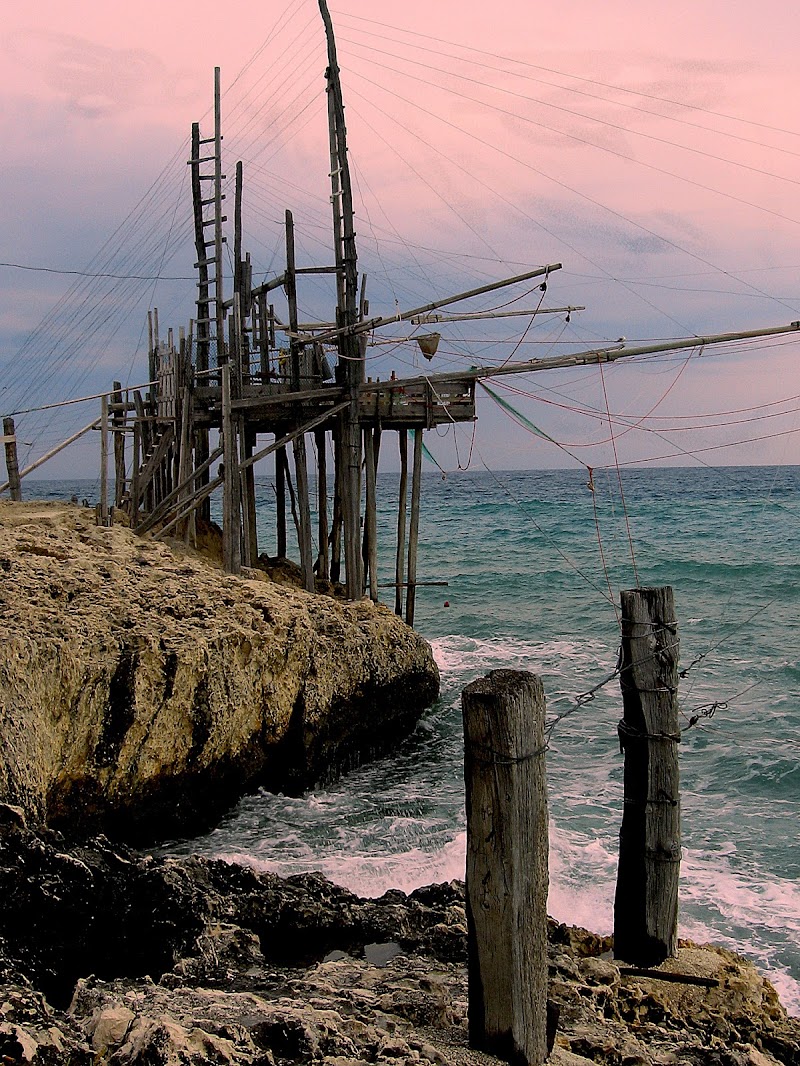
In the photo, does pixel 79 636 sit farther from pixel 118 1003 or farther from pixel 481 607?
pixel 481 607

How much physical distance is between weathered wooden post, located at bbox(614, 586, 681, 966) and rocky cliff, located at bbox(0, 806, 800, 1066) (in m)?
0.26

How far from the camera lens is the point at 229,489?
12.9 metres

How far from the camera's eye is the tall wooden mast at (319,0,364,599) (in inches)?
554

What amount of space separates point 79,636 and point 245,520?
6957 millimetres

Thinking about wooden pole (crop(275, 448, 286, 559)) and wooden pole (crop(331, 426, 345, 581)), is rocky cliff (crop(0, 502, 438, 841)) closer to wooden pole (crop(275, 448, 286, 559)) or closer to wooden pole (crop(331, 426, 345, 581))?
wooden pole (crop(331, 426, 345, 581))

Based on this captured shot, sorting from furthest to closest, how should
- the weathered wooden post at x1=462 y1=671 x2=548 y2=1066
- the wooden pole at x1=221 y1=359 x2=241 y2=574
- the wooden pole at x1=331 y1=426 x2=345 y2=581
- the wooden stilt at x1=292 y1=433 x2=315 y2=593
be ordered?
1. the wooden pole at x1=331 y1=426 x2=345 y2=581
2. the wooden stilt at x1=292 y1=433 x2=315 y2=593
3. the wooden pole at x1=221 y1=359 x2=241 y2=574
4. the weathered wooden post at x1=462 y1=671 x2=548 y2=1066

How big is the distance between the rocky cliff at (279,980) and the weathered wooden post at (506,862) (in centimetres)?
24

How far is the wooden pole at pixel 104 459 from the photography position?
15164 mm

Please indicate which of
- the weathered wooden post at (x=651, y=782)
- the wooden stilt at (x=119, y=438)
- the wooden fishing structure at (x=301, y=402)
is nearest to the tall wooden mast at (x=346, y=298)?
the wooden fishing structure at (x=301, y=402)

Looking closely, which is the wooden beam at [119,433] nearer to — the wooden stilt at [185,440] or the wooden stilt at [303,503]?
the wooden stilt at [185,440]

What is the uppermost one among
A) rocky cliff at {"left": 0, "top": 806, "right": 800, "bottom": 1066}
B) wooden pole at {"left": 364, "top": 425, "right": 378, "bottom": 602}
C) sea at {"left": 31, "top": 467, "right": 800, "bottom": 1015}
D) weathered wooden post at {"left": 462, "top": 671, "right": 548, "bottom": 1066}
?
wooden pole at {"left": 364, "top": 425, "right": 378, "bottom": 602}

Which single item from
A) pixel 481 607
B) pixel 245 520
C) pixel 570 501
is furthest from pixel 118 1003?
pixel 570 501

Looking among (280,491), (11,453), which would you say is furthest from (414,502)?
(11,453)

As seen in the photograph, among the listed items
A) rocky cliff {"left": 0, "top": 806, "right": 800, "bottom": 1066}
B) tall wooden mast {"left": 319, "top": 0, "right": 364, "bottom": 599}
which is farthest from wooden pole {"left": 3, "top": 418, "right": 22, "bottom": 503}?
rocky cliff {"left": 0, "top": 806, "right": 800, "bottom": 1066}
